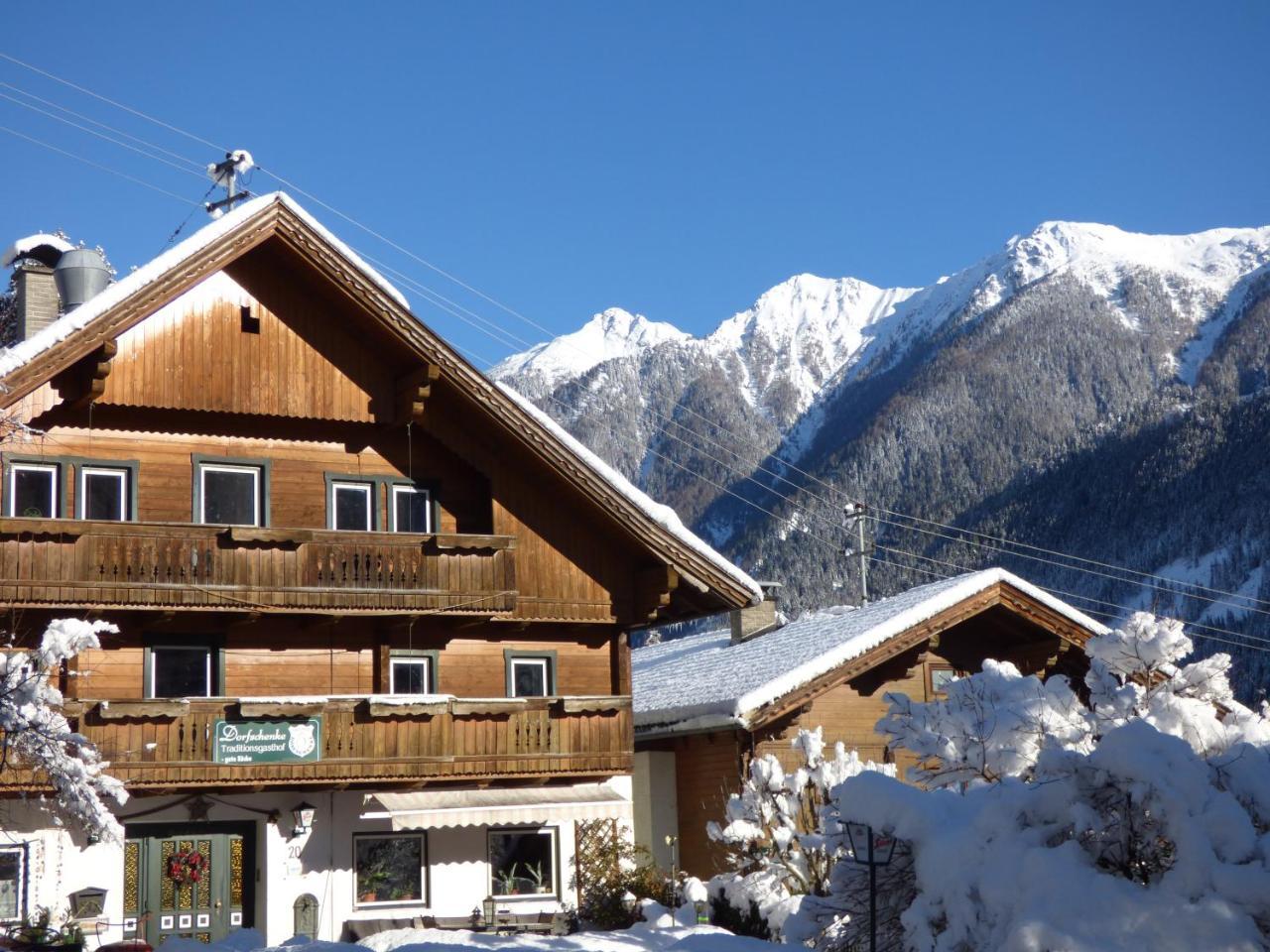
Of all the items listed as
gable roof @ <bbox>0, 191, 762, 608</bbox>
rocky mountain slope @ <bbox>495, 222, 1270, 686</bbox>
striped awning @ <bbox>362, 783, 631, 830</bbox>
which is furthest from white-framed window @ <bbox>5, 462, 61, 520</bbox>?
rocky mountain slope @ <bbox>495, 222, 1270, 686</bbox>

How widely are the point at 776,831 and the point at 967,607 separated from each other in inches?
373

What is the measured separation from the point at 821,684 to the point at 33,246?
14547 mm

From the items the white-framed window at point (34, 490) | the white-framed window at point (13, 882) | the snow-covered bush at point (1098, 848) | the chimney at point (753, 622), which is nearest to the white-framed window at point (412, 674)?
the white-framed window at point (34, 490)

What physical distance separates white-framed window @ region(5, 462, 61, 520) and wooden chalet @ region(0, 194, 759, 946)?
3cm

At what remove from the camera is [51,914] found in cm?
2141

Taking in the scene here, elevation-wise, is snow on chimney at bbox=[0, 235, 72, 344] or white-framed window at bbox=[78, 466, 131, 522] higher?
snow on chimney at bbox=[0, 235, 72, 344]

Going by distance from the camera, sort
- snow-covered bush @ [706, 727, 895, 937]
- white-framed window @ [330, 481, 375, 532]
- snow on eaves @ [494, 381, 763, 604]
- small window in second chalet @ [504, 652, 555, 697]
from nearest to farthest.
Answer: snow-covered bush @ [706, 727, 895, 937] < snow on eaves @ [494, 381, 763, 604] < white-framed window @ [330, 481, 375, 532] < small window in second chalet @ [504, 652, 555, 697]

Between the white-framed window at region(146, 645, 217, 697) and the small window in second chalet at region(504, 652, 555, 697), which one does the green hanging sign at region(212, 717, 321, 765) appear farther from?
the small window in second chalet at region(504, 652, 555, 697)

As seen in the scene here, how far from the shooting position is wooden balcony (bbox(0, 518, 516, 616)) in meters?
21.1

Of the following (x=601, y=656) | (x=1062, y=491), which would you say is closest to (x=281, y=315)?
(x=601, y=656)

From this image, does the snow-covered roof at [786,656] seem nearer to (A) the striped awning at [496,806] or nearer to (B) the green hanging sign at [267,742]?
(A) the striped awning at [496,806]

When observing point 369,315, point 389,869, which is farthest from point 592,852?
point 369,315

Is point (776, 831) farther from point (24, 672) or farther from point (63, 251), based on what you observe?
point (63, 251)

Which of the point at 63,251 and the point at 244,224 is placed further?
the point at 63,251
